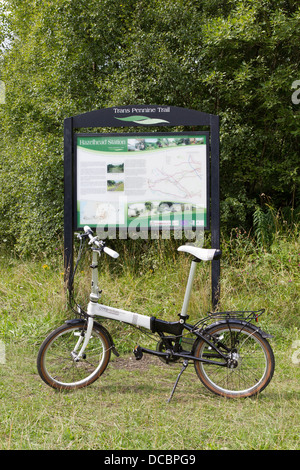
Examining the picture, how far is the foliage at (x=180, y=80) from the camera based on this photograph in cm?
781

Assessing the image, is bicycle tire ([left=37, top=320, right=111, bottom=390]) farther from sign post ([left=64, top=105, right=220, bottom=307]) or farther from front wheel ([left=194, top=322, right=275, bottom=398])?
sign post ([left=64, top=105, right=220, bottom=307])

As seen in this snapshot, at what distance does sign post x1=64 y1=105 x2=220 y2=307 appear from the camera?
17.0ft

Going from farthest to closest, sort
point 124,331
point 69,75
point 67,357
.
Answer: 1. point 69,75
2. point 124,331
3. point 67,357

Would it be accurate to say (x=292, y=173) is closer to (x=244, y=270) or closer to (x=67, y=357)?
(x=244, y=270)

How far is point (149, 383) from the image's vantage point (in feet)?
12.9

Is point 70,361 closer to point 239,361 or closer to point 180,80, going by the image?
point 239,361

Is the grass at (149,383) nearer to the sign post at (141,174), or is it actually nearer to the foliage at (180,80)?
the sign post at (141,174)

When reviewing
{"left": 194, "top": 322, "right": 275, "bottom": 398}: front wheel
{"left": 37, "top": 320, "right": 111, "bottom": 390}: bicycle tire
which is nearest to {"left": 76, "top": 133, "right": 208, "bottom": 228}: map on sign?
{"left": 37, "top": 320, "right": 111, "bottom": 390}: bicycle tire

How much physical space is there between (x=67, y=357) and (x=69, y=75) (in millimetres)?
6498

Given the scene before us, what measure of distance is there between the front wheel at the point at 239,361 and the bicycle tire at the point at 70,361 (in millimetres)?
833

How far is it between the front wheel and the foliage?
438 centimetres

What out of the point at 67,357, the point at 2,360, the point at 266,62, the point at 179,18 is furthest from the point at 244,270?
the point at 179,18

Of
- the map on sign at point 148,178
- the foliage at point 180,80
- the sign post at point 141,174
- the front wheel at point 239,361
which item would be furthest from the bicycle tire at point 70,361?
the foliage at point 180,80
